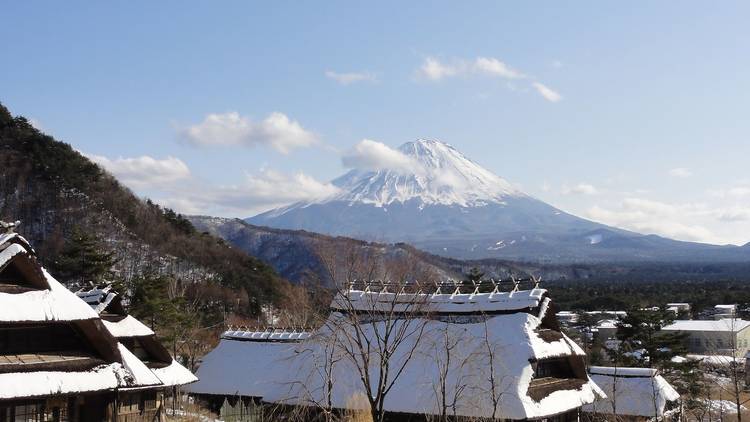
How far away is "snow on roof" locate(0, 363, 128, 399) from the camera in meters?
14.2

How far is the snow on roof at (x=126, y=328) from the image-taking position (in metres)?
19.5

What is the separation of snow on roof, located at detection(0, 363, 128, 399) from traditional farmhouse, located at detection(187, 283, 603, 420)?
4534 millimetres

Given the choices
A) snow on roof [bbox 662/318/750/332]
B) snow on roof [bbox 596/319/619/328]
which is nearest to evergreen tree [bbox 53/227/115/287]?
snow on roof [bbox 596/319/619/328]

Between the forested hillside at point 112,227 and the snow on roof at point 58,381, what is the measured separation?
2707 cm

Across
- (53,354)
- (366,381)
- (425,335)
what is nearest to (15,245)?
(53,354)

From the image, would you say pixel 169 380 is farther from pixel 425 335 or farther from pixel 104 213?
pixel 104 213

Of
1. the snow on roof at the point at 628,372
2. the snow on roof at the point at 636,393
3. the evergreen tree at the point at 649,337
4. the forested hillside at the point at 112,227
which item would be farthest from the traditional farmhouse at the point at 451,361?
the forested hillside at the point at 112,227

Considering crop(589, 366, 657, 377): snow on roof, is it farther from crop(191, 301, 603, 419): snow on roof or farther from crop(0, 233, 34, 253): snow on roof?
crop(0, 233, 34, 253): snow on roof

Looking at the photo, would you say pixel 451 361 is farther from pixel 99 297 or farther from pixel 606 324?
pixel 606 324

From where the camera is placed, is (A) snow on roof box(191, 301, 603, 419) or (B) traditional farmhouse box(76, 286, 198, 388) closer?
(A) snow on roof box(191, 301, 603, 419)

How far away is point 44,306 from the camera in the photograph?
1527cm

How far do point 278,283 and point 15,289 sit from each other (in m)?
40.6

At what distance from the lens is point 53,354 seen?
1566cm

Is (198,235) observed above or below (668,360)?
above
